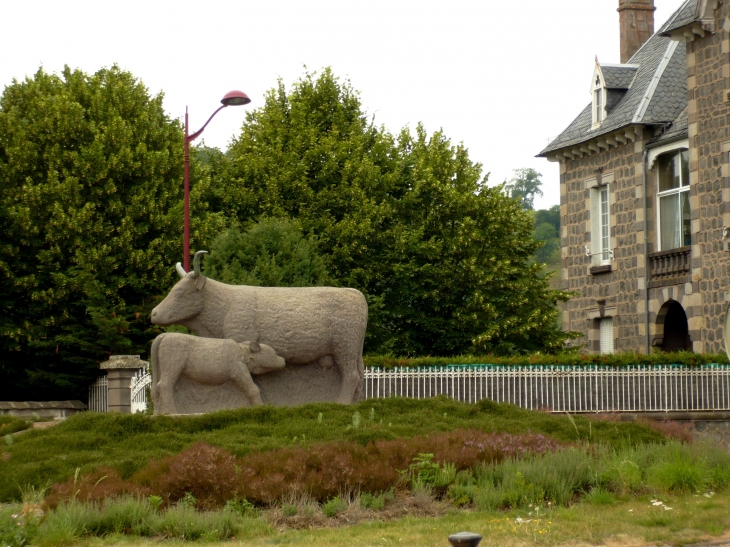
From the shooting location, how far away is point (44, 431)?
639 inches

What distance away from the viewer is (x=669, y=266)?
108ft

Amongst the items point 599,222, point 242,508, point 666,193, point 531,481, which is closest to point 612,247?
point 599,222

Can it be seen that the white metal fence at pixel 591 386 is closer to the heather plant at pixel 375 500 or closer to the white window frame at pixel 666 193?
the white window frame at pixel 666 193

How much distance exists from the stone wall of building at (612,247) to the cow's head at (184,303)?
19.0m

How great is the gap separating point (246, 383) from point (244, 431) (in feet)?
6.32

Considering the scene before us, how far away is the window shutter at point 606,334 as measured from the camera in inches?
1420

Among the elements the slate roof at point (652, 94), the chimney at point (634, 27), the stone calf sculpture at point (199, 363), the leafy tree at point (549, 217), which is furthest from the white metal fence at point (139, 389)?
the leafy tree at point (549, 217)

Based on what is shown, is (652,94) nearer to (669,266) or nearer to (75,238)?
(669,266)

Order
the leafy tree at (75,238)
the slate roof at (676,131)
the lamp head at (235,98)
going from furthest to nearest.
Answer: the slate roof at (676,131)
the leafy tree at (75,238)
the lamp head at (235,98)

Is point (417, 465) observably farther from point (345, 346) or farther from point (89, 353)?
point (89, 353)

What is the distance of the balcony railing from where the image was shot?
106ft

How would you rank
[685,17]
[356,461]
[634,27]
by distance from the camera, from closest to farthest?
[356,461] < [685,17] < [634,27]

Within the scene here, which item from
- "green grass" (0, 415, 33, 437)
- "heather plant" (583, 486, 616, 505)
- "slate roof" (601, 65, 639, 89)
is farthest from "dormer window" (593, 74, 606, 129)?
"heather plant" (583, 486, 616, 505)

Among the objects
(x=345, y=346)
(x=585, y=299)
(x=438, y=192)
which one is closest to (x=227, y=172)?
(x=438, y=192)
